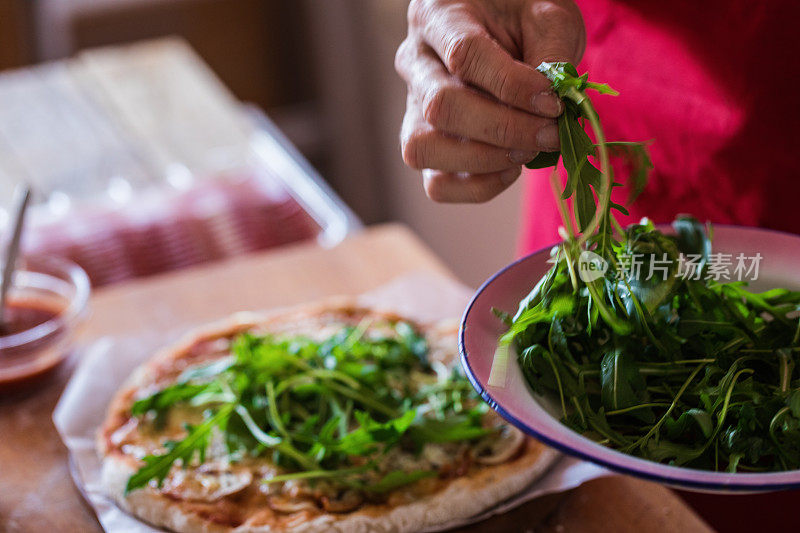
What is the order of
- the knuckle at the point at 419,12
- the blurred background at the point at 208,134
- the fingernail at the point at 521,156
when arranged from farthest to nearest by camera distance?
the blurred background at the point at 208,134 < the knuckle at the point at 419,12 < the fingernail at the point at 521,156

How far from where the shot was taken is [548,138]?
0.85 m

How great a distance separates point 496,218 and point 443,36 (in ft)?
7.28

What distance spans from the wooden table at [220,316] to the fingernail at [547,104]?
54cm

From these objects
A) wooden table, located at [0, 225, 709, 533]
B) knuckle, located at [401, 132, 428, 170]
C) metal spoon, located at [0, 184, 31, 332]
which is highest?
knuckle, located at [401, 132, 428, 170]

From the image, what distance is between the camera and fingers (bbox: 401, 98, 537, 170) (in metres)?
0.92

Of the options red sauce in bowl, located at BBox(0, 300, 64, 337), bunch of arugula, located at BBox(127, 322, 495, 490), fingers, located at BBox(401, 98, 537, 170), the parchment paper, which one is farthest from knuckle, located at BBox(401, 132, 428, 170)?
red sauce in bowl, located at BBox(0, 300, 64, 337)

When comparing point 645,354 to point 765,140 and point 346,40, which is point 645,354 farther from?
point 346,40

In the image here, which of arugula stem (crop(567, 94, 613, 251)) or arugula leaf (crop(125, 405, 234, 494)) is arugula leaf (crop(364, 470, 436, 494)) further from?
arugula stem (crop(567, 94, 613, 251))

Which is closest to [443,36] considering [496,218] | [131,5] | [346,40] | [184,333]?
[184,333]

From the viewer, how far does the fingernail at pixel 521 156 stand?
35.5 inches

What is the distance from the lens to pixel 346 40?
4047 millimetres

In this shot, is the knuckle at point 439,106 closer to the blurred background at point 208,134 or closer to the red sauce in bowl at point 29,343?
the red sauce in bowl at point 29,343

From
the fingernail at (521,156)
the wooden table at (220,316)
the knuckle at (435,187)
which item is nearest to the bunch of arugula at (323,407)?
the wooden table at (220,316)

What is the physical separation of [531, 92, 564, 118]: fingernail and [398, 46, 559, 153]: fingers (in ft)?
0.06
